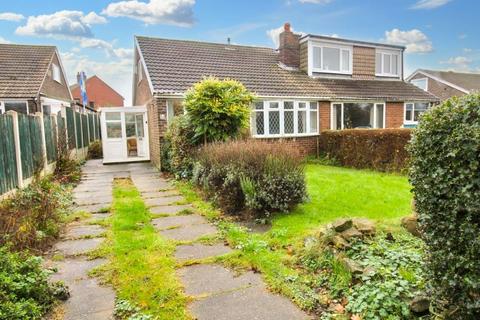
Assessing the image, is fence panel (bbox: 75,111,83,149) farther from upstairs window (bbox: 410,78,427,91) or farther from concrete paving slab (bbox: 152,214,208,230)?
upstairs window (bbox: 410,78,427,91)

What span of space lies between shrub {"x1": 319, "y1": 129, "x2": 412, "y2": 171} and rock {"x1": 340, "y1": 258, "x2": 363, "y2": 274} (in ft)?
23.6

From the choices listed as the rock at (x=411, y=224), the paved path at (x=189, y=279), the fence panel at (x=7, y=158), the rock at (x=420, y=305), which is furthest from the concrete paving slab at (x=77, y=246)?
the rock at (x=411, y=224)

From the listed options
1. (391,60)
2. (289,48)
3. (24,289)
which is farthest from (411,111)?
(24,289)

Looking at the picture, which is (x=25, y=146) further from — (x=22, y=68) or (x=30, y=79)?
(x=22, y=68)

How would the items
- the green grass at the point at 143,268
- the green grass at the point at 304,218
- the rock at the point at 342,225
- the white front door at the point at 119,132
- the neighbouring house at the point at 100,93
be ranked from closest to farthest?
the green grass at the point at 143,268 → the green grass at the point at 304,218 → the rock at the point at 342,225 → the white front door at the point at 119,132 → the neighbouring house at the point at 100,93

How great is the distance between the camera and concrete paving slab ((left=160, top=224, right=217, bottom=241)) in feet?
16.3

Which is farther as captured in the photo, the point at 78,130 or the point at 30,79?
the point at 30,79

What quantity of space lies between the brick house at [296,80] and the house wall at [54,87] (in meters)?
4.78

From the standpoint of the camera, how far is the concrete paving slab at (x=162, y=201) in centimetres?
715

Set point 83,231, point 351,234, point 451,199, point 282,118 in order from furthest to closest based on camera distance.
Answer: point 282,118 < point 83,231 < point 351,234 < point 451,199

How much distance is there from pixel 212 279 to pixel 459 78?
37358 mm

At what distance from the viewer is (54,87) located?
1988 centimetres

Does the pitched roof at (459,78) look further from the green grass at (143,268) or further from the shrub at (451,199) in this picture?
the shrub at (451,199)

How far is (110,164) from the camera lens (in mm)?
14312
